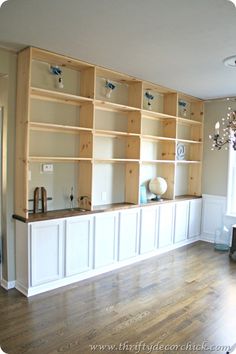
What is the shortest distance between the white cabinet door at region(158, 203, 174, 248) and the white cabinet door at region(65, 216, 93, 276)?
1.42 metres

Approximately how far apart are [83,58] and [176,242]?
330 cm

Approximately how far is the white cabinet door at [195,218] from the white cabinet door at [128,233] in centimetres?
147

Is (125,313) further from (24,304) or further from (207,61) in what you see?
(207,61)

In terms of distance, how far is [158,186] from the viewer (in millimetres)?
4664

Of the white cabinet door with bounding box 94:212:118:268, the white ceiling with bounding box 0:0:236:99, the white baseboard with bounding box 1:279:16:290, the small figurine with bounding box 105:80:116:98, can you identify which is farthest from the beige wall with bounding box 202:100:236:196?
the white baseboard with bounding box 1:279:16:290

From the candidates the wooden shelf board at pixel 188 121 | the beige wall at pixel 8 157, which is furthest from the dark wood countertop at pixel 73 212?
the wooden shelf board at pixel 188 121

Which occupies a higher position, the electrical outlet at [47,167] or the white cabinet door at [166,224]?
the electrical outlet at [47,167]

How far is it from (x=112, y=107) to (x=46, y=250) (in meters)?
2.08

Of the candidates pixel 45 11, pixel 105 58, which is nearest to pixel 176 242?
pixel 105 58

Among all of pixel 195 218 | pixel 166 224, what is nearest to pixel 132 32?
pixel 166 224

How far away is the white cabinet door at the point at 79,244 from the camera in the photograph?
11.3 feet

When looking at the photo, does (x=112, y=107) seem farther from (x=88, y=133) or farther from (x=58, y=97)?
(x=58, y=97)

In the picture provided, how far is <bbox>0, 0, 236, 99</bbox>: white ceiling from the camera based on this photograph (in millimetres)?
2141

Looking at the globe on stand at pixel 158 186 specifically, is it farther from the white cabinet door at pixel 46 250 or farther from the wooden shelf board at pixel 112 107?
the white cabinet door at pixel 46 250
